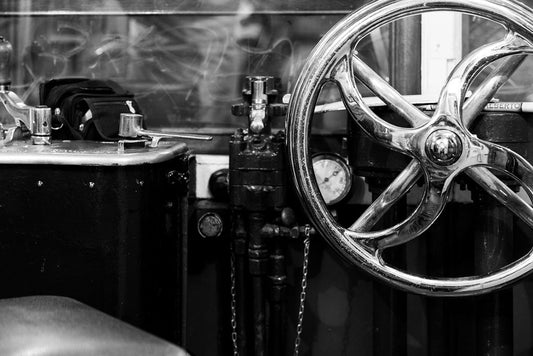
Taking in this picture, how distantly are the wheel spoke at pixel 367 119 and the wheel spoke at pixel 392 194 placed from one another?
0.19 feet

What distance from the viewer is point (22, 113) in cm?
177

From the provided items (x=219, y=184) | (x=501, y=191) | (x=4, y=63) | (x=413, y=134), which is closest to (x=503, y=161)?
(x=501, y=191)

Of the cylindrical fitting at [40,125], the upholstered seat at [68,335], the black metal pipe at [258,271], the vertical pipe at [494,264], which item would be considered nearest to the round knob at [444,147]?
the vertical pipe at [494,264]

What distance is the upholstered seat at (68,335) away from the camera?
1005 millimetres

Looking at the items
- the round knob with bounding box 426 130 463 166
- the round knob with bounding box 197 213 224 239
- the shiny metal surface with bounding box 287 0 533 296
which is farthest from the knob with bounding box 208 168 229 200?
the round knob with bounding box 426 130 463 166

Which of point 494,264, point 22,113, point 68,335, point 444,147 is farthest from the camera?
point 22,113

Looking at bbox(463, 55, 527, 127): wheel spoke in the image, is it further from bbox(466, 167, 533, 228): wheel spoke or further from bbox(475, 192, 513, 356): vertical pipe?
bbox(475, 192, 513, 356): vertical pipe

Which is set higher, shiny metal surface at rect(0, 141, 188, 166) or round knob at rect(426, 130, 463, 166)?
round knob at rect(426, 130, 463, 166)

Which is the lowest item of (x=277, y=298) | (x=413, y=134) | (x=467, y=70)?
(x=277, y=298)

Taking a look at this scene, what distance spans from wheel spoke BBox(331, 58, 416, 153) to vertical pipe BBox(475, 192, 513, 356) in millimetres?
260

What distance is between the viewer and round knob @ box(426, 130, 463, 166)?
4.84ft

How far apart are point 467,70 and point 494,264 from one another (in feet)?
1.50

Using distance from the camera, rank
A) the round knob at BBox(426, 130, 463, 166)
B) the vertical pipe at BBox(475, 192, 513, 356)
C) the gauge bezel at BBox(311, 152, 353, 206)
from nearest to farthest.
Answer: the round knob at BBox(426, 130, 463, 166)
the vertical pipe at BBox(475, 192, 513, 356)
the gauge bezel at BBox(311, 152, 353, 206)

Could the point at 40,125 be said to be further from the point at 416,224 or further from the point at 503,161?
the point at 503,161
